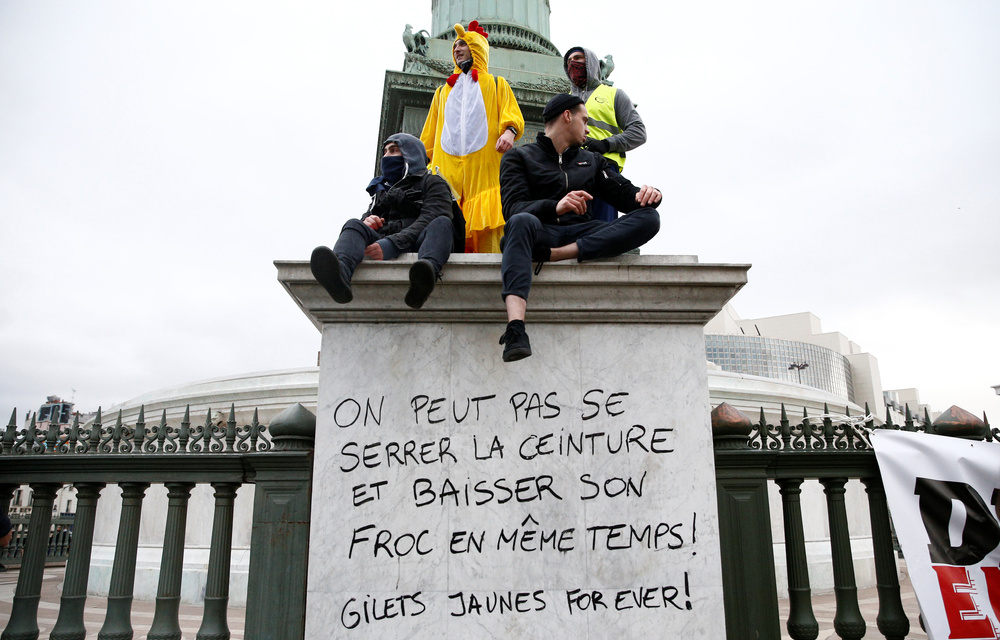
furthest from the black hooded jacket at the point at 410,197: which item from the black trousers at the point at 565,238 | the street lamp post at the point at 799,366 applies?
the street lamp post at the point at 799,366

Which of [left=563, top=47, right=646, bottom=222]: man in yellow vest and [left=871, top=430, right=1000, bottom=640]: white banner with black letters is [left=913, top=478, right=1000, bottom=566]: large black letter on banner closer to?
[left=871, top=430, right=1000, bottom=640]: white banner with black letters

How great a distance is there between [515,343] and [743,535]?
1680 mm

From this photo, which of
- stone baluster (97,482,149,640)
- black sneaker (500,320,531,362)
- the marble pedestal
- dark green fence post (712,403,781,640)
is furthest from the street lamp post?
stone baluster (97,482,149,640)

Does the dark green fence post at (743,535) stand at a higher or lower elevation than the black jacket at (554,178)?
lower

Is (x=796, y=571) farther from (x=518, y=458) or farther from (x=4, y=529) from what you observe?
(x=4, y=529)

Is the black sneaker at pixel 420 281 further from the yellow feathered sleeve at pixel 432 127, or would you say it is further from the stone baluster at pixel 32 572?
the yellow feathered sleeve at pixel 432 127

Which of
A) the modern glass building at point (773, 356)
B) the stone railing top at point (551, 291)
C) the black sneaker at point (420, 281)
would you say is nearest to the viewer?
the black sneaker at point (420, 281)

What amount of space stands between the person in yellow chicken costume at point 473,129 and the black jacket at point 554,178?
141cm

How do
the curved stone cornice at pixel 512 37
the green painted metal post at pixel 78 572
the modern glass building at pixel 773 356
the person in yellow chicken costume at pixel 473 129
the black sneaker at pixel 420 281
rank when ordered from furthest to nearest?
the modern glass building at pixel 773 356 < the curved stone cornice at pixel 512 37 < the person in yellow chicken costume at pixel 473 129 < the green painted metal post at pixel 78 572 < the black sneaker at pixel 420 281

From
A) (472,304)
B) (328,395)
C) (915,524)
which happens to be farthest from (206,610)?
(915,524)

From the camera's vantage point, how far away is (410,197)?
160 inches

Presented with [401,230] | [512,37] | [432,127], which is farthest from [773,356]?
[401,230]

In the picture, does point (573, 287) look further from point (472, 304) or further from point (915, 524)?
point (915, 524)

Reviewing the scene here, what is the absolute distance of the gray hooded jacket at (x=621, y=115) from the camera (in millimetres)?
4750
